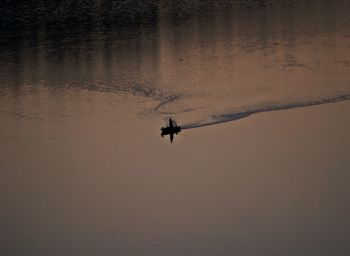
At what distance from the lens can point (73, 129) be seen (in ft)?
85.6

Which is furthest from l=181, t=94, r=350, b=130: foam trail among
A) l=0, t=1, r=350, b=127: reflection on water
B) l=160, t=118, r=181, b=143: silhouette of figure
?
l=160, t=118, r=181, b=143: silhouette of figure

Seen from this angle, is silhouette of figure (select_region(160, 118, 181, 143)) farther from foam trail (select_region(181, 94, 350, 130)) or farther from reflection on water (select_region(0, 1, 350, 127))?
reflection on water (select_region(0, 1, 350, 127))

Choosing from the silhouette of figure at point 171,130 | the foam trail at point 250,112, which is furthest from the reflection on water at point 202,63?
the silhouette of figure at point 171,130

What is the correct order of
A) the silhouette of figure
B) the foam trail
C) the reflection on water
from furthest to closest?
the reflection on water, the foam trail, the silhouette of figure

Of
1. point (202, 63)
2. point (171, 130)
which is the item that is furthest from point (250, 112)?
point (202, 63)

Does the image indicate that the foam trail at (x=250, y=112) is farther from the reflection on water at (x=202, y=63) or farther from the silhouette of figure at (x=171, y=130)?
the silhouette of figure at (x=171, y=130)

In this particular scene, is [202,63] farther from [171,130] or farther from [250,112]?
[171,130]

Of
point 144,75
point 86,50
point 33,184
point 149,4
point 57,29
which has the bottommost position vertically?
point 33,184

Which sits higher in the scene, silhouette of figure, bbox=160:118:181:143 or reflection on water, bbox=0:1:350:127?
reflection on water, bbox=0:1:350:127

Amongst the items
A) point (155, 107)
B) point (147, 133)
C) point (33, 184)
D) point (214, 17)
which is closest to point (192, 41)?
point (214, 17)

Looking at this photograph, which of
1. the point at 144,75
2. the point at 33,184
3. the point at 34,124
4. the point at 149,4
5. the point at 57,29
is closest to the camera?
the point at 33,184

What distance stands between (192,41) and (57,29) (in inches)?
393

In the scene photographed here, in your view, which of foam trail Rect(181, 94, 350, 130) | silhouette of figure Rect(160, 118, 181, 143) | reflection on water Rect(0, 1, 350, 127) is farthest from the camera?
reflection on water Rect(0, 1, 350, 127)

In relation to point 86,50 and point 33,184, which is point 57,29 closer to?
point 86,50
